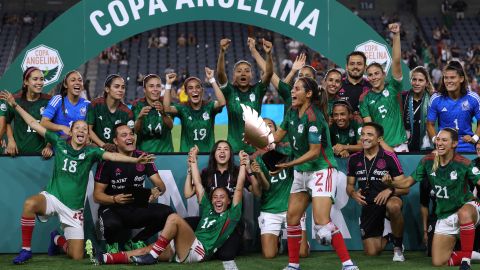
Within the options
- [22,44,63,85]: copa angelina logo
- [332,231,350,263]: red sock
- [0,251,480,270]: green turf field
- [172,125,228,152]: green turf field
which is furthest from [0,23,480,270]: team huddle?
[172,125,228,152]: green turf field

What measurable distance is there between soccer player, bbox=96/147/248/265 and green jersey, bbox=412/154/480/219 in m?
1.77

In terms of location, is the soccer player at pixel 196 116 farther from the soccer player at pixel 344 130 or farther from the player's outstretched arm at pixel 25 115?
the player's outstretched arm at pixel 25 115

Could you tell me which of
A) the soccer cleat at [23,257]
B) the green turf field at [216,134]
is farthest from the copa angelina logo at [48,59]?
the green turf field at [216,134]

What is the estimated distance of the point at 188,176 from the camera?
8320mm

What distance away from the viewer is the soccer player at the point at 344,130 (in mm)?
8695

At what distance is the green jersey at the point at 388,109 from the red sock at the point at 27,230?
3.55m

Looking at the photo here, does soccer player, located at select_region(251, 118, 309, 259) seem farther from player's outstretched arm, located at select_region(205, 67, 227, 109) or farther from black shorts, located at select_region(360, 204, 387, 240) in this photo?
player's outstretched arm, located at select_region(205, 67, 227, 109)

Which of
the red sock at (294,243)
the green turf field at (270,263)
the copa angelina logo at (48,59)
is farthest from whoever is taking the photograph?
the copa angelina logo at (48,59)

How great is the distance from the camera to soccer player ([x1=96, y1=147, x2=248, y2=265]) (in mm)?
7781

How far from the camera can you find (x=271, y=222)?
845 centimetres

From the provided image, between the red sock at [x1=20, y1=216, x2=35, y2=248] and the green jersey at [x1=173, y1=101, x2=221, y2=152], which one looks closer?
the red sock at [x1=20, y1=216, x2=35, y2=248]

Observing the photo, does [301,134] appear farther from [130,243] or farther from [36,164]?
[36,164]

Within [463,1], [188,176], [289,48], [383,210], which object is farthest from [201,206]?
[463,1]

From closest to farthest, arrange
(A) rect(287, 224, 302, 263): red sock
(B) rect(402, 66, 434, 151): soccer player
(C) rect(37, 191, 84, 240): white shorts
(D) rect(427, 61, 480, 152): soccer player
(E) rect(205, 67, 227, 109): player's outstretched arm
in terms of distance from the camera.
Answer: (A) rect(287, 224, 302, 263): red sock → (C) rect(37, 191, 84, 240): white shorts → (D) rect(427, 61, 480, 152): soccer player → (E) rect(205, 67, 227, 109): player's outstretched arm → (B) rect(402, 66, 434, 151): soccer player
